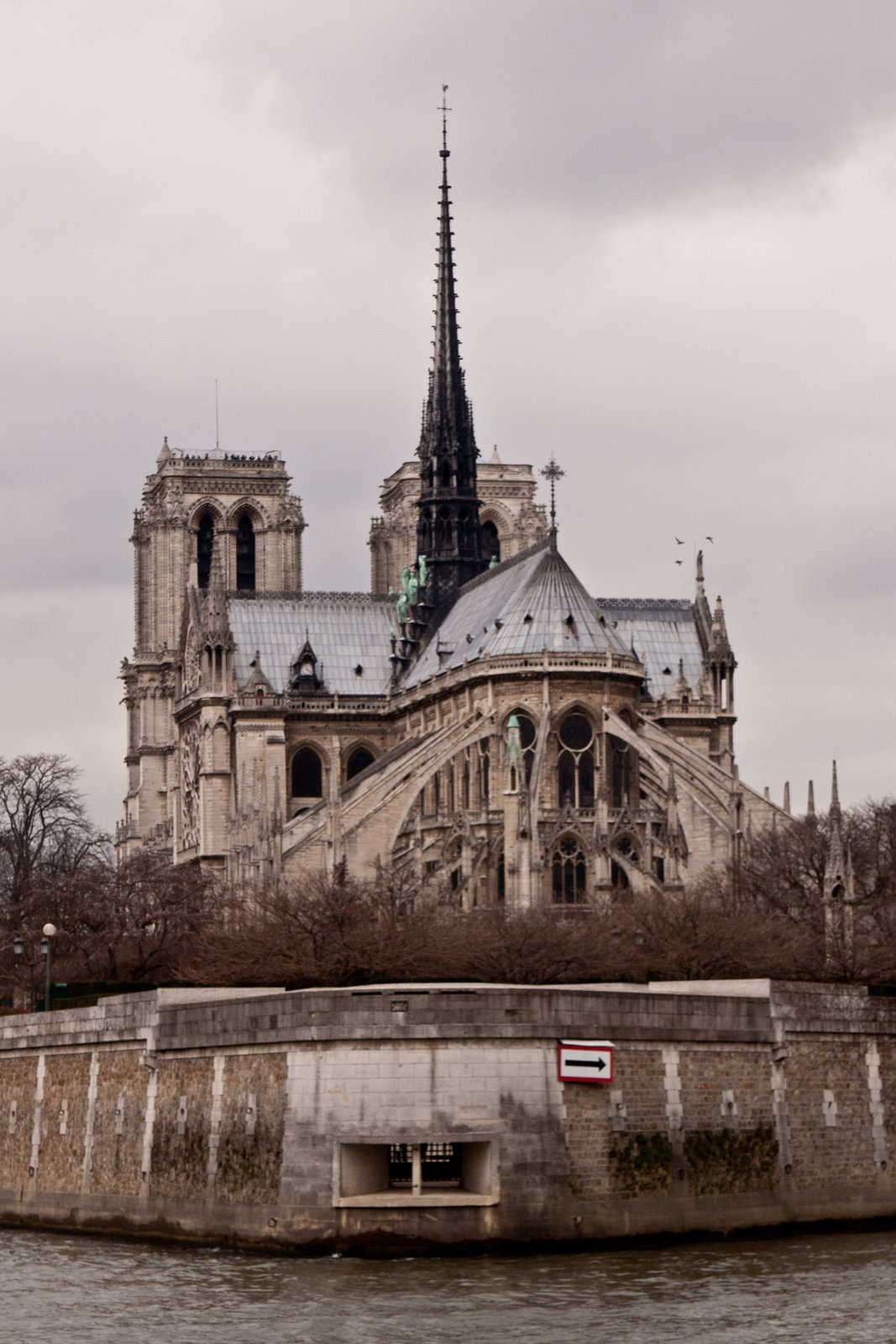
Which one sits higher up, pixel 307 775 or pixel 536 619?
pixel 536 619

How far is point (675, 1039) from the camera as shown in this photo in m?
43.7

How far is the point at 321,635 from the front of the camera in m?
108

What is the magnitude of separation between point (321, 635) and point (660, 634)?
553 inches

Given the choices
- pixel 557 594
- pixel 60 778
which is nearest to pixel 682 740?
pixel 557 594

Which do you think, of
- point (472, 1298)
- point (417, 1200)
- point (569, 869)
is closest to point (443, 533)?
point (569, 869)

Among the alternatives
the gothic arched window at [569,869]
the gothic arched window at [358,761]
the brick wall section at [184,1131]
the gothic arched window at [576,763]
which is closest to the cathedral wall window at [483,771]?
the gothic arched window at [576,763]

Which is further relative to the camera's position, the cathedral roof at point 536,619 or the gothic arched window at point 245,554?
the gothic arched window at point 245,554

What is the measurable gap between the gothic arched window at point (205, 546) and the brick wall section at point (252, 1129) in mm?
79130

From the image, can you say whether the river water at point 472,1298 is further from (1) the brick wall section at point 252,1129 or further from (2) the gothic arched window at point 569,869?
(2) the gothic arched window at point 569,869

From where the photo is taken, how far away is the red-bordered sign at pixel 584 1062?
41.9m

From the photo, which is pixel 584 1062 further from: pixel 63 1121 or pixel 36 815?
pixel 36 815

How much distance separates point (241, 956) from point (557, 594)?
33.0 meters

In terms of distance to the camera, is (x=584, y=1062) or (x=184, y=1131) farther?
(x=184, y=1131)

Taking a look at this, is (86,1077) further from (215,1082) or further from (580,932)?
(580,932)
